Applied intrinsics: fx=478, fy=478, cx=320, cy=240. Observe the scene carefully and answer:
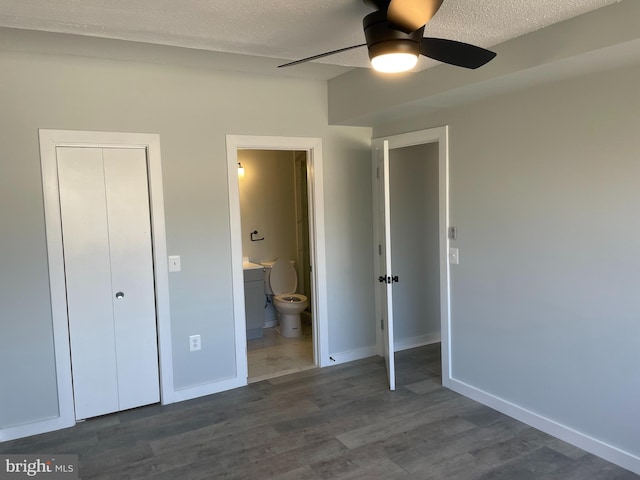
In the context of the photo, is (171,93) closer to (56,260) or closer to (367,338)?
(56,260)

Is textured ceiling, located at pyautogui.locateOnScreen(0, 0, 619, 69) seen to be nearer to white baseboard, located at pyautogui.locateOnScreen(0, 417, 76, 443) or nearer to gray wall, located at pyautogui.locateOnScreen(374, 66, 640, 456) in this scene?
gray wall, located at pyautogui.locateOnScreen(374, 66, 640, 456)

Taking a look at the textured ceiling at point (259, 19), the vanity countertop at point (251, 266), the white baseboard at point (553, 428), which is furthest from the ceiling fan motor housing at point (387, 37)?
the vanity countertop at point (251, 266)

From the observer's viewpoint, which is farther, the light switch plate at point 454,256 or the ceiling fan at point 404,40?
the light switch plate at point 454,256

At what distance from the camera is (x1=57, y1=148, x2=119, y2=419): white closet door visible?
10.9 feet

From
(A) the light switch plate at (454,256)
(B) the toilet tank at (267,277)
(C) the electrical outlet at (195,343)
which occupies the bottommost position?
(C) the electrical outlet at (195,343)

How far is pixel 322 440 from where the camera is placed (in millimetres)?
3092

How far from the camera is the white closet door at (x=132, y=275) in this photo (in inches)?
137

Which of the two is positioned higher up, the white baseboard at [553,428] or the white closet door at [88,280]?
the white closet door at [88,280]

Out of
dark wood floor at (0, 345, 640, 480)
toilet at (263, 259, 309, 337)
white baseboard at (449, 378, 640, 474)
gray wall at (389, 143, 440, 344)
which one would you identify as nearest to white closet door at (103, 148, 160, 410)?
dark wood floor at (0, 345, 640, 480)

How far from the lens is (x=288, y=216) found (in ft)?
19.7

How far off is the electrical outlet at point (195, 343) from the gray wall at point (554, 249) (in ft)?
6.70

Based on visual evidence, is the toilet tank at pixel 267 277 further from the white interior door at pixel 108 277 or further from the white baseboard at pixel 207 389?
the white interior door at pixel 108 277

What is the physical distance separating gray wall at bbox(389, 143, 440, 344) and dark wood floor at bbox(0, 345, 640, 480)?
0.97 m

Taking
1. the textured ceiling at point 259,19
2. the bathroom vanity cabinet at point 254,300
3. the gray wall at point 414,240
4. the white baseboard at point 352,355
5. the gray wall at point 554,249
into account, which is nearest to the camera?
the textured ceiling at point 259,19
